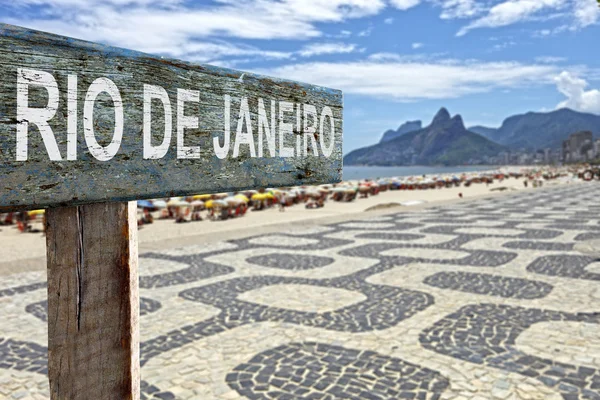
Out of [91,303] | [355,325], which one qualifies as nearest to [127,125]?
[91,303]

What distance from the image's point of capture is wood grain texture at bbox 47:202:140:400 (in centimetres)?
99

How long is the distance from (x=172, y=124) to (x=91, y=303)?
432mm

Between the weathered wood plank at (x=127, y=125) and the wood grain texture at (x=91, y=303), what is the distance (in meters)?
0.10

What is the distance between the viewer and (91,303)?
1016mm

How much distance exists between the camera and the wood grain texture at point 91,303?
0.99 meters

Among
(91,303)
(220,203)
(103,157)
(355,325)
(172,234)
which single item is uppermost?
(103,157)

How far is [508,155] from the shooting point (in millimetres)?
192375

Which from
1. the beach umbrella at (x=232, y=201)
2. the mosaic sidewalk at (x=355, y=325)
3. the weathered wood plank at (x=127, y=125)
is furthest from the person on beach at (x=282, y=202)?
the weathered wood plank at (x=127, y=125)

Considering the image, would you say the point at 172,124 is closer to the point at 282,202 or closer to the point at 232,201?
the point at 232,201

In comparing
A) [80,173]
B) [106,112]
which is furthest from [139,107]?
[80,173]

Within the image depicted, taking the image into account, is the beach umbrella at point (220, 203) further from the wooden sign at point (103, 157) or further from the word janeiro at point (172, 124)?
the wooden sign at point (103, 157)

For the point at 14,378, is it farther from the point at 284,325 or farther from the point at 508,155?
the point at 508,155

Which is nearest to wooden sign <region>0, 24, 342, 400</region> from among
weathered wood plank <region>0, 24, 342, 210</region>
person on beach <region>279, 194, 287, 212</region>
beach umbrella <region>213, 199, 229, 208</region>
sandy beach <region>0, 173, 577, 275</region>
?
weathered wood plank <region>0, 24, 342, 210</region>

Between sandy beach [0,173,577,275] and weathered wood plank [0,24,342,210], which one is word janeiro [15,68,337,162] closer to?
weathered wood plank [0,24,342,210]
